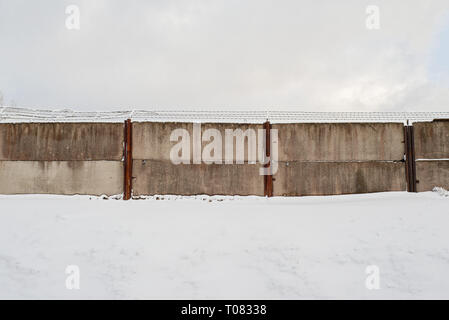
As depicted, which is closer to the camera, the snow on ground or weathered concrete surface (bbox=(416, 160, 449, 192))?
the snow on ground

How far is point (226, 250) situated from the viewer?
15.3 ft

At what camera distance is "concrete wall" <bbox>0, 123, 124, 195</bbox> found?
7793 mm

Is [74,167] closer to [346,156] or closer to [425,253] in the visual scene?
[346,156]

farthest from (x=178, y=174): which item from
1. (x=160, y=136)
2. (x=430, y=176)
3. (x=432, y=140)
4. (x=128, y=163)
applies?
(x=432, y=140)

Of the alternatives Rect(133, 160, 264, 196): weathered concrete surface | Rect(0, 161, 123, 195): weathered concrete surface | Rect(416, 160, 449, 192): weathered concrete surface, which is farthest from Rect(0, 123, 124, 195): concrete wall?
Rect(416, 160, 449, 192): weathered concrete surface

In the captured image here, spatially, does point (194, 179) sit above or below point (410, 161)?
below

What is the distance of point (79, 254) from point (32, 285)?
0.76 m

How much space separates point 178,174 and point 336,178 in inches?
183

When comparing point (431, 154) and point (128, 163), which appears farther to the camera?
point (431, 154)

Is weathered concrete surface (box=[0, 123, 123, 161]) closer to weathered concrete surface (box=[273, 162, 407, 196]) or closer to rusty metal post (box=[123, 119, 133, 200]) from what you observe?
rusty metal post (box=[123, 119, 133, 200])

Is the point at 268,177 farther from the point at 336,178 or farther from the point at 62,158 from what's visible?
the point at 62,158

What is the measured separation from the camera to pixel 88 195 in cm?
779

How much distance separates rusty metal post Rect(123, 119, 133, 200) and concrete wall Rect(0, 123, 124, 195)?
0.17 metres
